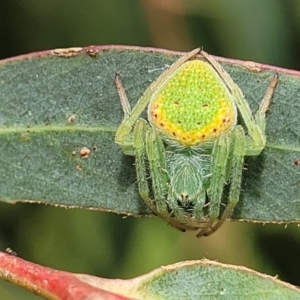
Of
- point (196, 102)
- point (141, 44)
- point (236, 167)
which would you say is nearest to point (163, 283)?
point (236, 167)

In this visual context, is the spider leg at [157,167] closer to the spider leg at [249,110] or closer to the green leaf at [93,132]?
the green leaf at [93,132]

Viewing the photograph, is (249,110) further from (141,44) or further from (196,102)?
(141,44)

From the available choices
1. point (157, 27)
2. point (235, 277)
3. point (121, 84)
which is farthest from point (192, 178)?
point (157, 27)

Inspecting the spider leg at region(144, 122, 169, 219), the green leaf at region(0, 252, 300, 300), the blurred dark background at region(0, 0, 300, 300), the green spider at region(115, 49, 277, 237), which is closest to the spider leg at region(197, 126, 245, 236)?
the green spider at region(115, 49, 277, 237)

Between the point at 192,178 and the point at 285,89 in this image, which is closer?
the point at 285,89

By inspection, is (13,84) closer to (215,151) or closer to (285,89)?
(215,151)

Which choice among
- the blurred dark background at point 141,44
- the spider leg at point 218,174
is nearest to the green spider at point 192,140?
the spider leg at point 218,174
